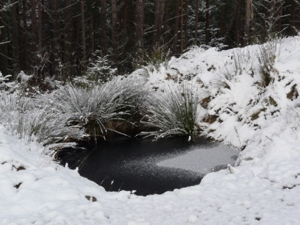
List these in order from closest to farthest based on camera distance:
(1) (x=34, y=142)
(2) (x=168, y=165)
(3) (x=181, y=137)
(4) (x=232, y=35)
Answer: (1) (x=34, y=142)
(2) (x=168, y=165)
(3) (x=181, y=137)
(4) (x=232, y=35)

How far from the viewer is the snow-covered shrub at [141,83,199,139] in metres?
4.38

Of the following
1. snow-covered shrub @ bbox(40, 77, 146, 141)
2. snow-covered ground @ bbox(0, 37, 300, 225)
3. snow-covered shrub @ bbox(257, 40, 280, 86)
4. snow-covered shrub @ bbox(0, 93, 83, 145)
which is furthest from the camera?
snow-covered shrub @ bbox(40, 77, 146, 141)

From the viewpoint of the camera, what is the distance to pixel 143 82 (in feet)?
17.8

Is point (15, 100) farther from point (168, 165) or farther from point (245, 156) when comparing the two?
point (245, 156)

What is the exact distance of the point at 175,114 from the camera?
14.5ft

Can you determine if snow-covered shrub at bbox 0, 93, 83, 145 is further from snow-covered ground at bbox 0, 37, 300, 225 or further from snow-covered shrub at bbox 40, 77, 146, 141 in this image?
snow-covered shrub at bbox 40, 77, 146, 141

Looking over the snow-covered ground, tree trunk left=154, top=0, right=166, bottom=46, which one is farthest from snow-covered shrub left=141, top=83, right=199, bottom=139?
tree trunk left=154, top=0, right=166, bottom=46

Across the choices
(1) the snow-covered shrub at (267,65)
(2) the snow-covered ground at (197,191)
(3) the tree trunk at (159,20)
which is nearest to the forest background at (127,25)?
(3) the tree trunk at (159,20)

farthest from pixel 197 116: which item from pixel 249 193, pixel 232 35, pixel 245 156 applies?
pixel 232 35

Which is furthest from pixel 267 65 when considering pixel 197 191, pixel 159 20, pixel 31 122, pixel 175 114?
pixel 159 20

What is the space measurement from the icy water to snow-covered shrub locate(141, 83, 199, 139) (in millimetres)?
143

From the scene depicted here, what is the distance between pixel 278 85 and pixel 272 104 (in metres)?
0.24

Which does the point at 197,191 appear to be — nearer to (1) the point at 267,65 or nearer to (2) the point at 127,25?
(1) the point at 267,65

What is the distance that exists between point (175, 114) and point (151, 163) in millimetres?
948
